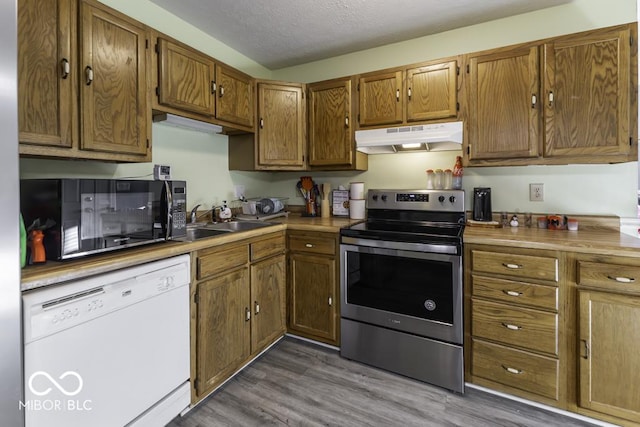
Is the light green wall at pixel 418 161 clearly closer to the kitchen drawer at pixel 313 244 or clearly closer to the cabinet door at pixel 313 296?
the kitchen drawer at pixel 313 244

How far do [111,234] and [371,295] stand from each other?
1.57 metres

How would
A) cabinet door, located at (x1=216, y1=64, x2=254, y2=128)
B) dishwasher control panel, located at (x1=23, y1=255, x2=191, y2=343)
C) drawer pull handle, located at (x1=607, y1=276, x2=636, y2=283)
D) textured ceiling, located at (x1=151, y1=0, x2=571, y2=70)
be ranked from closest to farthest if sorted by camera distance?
dishwasher control panel, located at (x1=23, y1=255, x2=191, y2=343), drawer pull handle, located at (x1=607, y1=276, x2=636, y2=283), textured ceiling, located at (x1=151, y1=0, x2=571, y2=70), cabinet door, located at (x1=216, y1=64, x2=254, y2=128)

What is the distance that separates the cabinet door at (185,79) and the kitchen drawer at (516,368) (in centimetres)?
232

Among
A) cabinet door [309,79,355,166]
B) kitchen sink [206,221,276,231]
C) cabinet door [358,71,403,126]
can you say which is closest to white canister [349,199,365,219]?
cabinet door [309,79,355,166]

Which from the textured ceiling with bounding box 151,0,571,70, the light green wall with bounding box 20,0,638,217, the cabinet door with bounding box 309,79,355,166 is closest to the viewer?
the light green wall with bounding box 20,0,638,217

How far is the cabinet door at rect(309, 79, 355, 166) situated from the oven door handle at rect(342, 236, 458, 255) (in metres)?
0.75

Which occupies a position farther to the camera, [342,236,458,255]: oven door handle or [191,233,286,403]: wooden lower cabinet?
[342,236,458,255]: oven door handle

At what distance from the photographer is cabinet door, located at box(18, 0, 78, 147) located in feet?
4.05

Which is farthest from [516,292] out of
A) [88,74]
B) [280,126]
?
[88,74]

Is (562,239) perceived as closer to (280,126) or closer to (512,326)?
(512,326)

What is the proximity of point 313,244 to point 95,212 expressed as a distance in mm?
1380

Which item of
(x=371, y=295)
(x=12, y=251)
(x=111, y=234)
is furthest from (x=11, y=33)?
(x=371, y=295)

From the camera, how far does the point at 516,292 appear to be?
1.70 m

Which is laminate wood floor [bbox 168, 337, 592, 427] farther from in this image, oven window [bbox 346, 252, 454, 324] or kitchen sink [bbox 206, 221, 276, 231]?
kitchen sink [bbox 206, 221, 276, 231]
